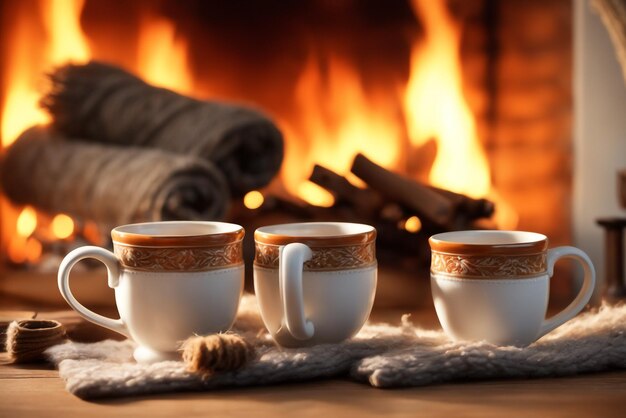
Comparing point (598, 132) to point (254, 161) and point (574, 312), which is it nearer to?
point (254, 161)

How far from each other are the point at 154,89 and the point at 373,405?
4.09ft

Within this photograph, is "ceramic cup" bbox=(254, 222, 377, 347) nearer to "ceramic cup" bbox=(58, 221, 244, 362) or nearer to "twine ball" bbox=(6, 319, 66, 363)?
"ceramic cup" bbox=(58, 221, 244, 362)

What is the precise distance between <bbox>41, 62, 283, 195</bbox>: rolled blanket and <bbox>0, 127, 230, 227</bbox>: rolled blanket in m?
0.05

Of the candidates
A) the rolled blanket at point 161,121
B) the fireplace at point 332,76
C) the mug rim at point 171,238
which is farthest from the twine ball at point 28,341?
the fireplace at point 332,76

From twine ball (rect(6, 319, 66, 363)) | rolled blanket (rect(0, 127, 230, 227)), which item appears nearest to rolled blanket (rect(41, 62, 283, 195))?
rolled blanket (rect(0, 127, 230, 227))

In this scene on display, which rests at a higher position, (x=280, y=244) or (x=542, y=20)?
(x=542, y=20)

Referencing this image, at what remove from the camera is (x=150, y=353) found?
28.8 inches

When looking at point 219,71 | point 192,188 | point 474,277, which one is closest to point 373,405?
point 474,277

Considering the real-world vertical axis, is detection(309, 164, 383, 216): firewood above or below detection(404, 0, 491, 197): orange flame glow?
below

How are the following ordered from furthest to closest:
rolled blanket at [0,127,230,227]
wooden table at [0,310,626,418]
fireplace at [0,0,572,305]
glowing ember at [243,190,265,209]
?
glowing ember at [243,190,265,209] < fireplace at [0,0,572,305] < rolled blanket at [0,127,230,227] < wooden table at [0,310,626,418]

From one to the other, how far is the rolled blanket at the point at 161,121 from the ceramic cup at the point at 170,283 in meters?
0.90

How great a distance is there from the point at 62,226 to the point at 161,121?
405 mm

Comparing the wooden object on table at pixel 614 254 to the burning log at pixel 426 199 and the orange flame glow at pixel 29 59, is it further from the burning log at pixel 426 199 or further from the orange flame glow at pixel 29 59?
the orange flame glow at pixel 29 59

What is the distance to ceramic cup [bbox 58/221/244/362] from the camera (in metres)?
0.69
